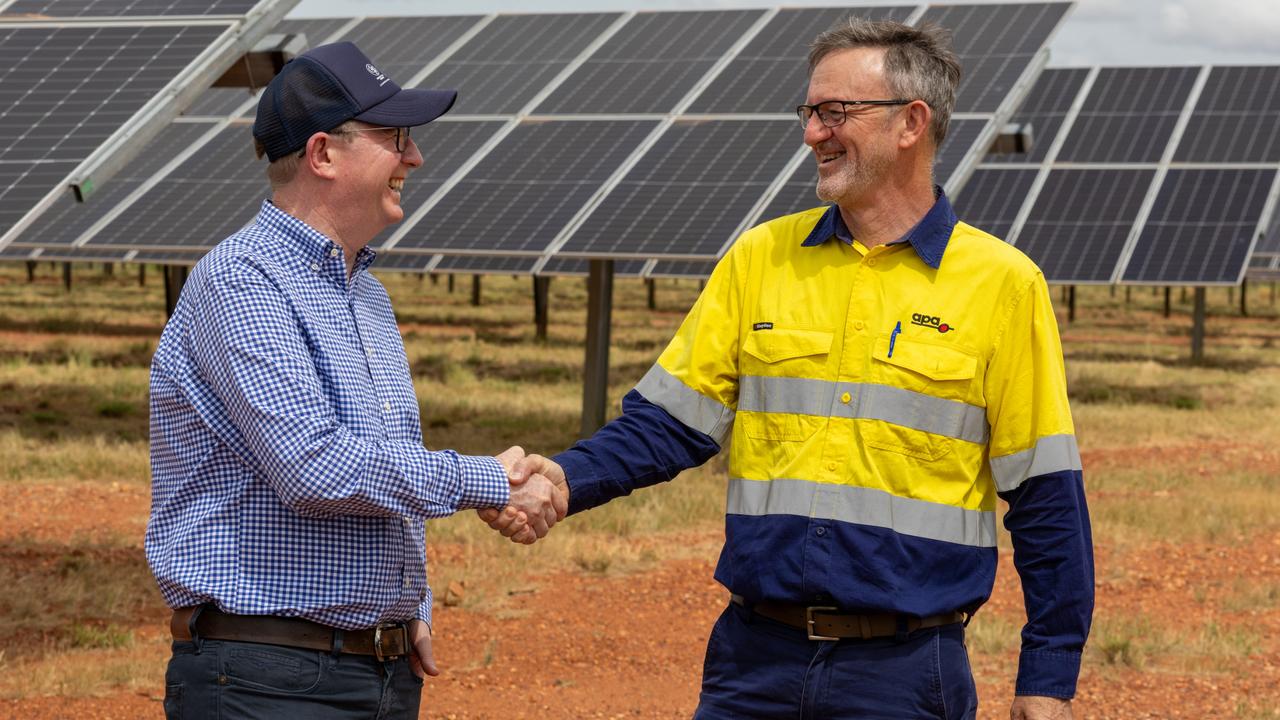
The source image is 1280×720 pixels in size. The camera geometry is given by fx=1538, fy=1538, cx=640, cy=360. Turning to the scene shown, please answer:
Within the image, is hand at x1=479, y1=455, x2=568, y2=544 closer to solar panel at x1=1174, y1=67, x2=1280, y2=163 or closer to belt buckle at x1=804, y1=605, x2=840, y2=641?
belt buckle at x1=804, y1=605, x2=840, y2=641

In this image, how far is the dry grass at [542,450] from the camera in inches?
333

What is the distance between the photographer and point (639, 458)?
3.88m

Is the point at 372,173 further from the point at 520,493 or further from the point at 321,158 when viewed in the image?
the point at 520,493

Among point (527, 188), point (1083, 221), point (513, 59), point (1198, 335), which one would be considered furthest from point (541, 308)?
point (527, 188)

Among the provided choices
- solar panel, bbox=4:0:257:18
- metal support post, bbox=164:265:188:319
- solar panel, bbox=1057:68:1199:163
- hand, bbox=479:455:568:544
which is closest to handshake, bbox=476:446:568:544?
hand, bbox=479:455:568:544

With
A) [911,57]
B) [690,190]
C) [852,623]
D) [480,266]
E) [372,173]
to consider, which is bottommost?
[480,266]

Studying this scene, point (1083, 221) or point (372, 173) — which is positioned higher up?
point (372, 173)

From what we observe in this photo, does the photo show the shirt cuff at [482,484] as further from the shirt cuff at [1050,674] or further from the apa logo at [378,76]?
the shirt cuff at [1050,674]

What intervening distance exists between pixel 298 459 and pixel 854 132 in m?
1.52

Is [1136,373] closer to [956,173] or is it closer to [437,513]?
[956,173]

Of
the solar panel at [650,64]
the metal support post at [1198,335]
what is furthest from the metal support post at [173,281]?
the metal support post at [1198,335]

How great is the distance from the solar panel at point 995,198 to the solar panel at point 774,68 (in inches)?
210

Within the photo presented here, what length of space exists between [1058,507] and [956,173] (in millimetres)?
10043

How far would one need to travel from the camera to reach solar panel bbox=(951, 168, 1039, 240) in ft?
72.5
